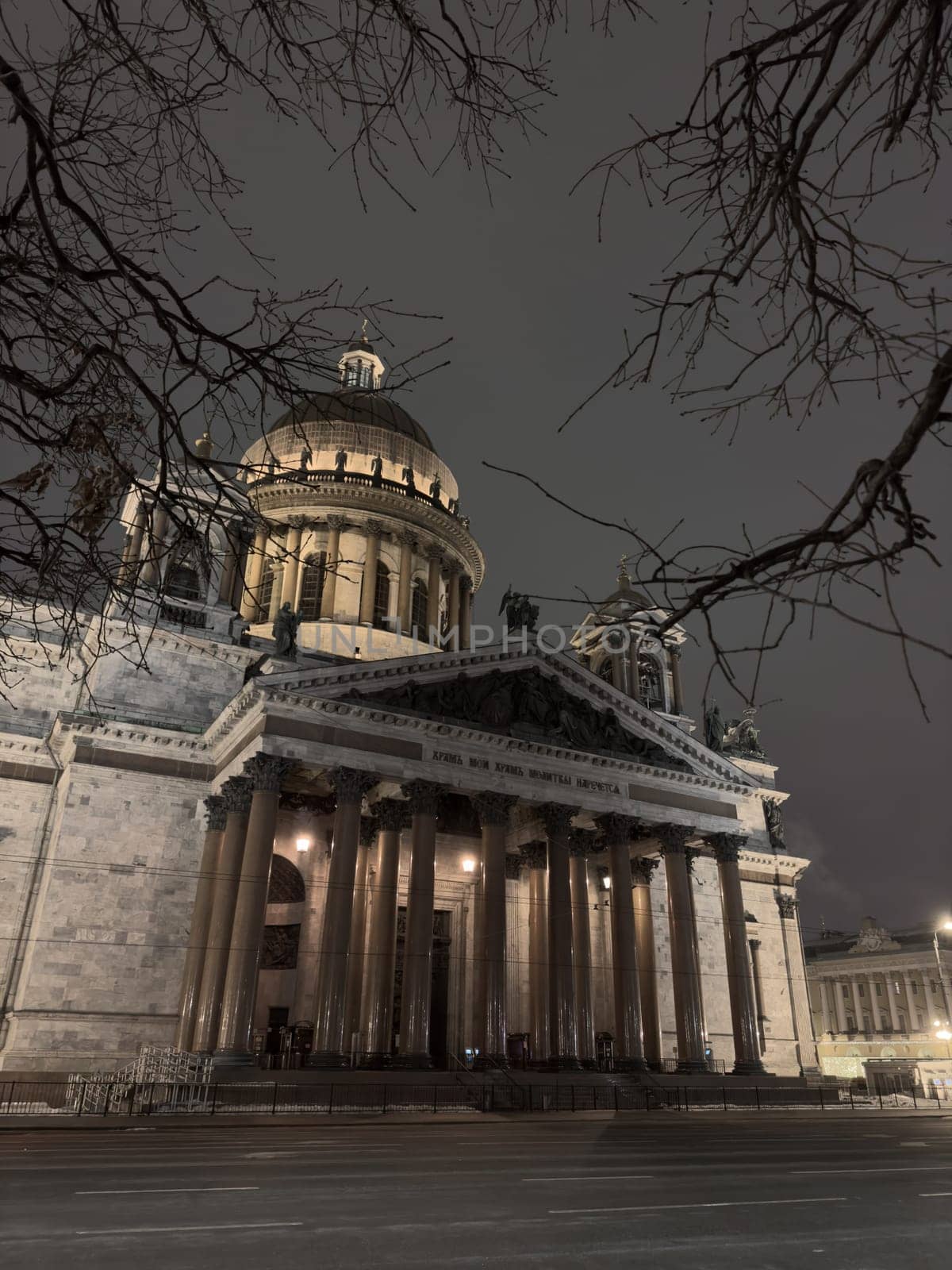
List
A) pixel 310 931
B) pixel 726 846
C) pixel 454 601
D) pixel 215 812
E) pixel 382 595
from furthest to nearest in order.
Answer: pixel 454 601, pixel 382 595, pixel 726 846, pixel 310 931, pixel 215 812

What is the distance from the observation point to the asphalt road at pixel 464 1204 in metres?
6.64

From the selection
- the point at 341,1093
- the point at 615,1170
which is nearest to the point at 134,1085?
the point at 341,1093

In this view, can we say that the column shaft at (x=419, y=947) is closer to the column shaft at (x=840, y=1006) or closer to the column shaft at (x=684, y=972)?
the column shaft at (x=684, y=972)

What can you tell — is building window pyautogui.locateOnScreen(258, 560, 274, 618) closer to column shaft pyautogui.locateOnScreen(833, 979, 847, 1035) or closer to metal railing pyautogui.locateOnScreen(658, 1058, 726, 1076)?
metal railing pyautogui.locateOnScreen(658, 1058, 726, 1076)

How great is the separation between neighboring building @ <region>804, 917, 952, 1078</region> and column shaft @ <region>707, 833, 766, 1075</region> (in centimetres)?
4054

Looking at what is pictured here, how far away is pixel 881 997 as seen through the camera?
263ft

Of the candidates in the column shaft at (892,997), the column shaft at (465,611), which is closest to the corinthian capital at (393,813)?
the column shaft at (465,611)

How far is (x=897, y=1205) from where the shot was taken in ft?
30.3

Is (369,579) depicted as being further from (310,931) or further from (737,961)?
(737,961)

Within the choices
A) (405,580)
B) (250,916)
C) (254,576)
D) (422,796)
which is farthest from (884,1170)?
(254,576)

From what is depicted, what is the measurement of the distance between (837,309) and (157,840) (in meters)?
28.0

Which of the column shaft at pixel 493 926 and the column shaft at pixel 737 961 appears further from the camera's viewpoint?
the column shaft at pixel 737 961

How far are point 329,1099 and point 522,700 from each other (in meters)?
13.9

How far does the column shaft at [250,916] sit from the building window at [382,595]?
21152 mm
